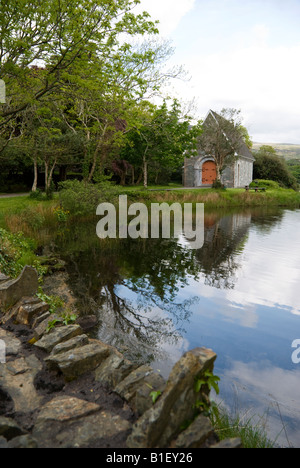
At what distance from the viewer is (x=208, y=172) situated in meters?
43.8

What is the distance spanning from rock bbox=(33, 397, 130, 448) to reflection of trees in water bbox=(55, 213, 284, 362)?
10.1ft

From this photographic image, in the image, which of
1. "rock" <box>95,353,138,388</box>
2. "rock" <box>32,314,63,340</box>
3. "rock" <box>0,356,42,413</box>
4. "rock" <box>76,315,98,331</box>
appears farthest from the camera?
"rock" <box>76,315,98,331</box>

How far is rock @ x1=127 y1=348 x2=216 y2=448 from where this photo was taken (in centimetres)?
281

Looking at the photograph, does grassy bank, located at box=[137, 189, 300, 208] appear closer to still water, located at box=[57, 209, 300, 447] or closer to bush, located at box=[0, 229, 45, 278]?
still water, located at box=[57, 209, 300, 447]

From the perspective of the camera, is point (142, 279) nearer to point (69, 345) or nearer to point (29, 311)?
point (29, 311)

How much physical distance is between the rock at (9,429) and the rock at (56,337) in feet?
5.11

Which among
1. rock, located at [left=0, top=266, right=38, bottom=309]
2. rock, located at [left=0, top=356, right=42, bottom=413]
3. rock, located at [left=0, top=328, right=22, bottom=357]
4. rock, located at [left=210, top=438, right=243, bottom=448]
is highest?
rock, located at [left=0, top=266, right=38, bottom=309]

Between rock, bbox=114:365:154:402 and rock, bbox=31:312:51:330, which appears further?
rock, bbox=31:312:51:330

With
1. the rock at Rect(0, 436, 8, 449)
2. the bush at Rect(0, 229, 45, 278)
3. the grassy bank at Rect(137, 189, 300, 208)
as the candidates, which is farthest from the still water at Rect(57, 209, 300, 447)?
the grassy bank at Rect(137, 189, 300, 208)

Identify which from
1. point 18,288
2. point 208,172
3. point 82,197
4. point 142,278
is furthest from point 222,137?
point 18,288

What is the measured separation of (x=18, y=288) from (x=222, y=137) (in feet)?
116

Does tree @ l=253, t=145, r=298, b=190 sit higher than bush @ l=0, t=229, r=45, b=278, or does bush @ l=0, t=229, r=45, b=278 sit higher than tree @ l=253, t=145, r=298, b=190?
tree @ l=253, t=145, r=298, b=190

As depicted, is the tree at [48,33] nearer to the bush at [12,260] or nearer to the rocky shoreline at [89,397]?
the bush at [12,260]
